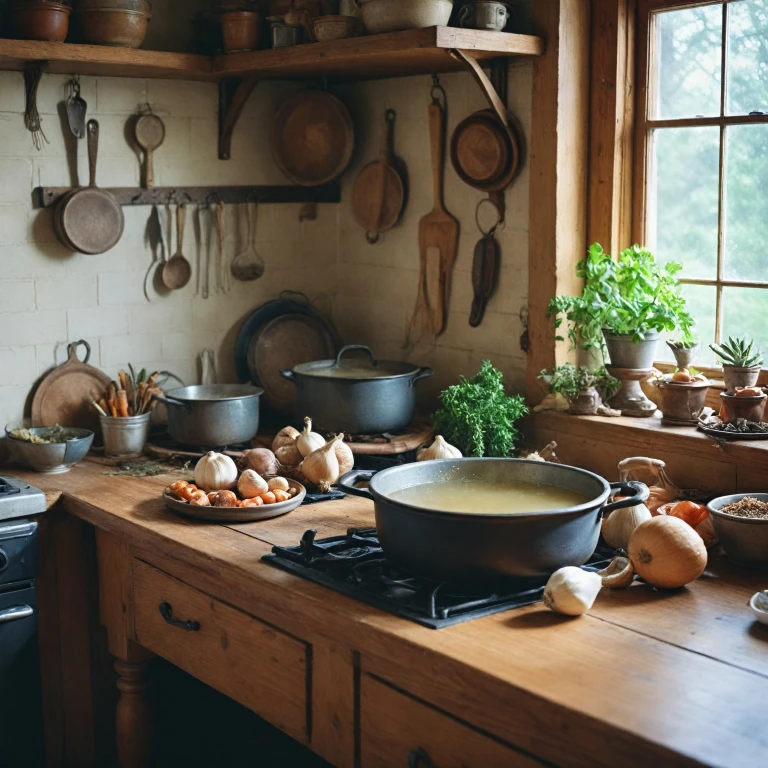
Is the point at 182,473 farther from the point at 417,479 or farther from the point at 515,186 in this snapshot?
the point at 515,186

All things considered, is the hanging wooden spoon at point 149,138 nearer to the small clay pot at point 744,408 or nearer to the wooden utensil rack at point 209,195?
the wooden utensil rack at point 209,195

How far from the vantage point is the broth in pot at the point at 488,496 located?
2.10 m

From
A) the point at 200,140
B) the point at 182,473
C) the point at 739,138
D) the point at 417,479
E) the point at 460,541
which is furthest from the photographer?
the point at 200,140

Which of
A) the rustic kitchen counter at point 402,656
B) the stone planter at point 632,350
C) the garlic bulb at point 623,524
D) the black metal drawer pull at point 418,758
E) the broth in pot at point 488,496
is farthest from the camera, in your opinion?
the stone planter at point 632,350

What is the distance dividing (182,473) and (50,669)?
63cm

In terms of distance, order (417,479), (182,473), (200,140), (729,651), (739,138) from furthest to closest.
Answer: (200,140) < (182,473) < (739,138) < (417,479) < (729,651)

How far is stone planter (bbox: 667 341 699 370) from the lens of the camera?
2807 mm

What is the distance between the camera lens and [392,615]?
1930 mm

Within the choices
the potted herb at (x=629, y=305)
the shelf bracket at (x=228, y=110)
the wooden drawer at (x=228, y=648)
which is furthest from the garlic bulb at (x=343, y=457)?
the shelf bracket at (x=228, y=110)

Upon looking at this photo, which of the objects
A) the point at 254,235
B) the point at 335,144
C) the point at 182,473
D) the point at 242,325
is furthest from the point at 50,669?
the point at 335,144

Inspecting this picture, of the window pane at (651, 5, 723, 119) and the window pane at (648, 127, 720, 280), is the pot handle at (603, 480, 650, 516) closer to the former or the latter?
the window pane at (648, 127, 720, 280)

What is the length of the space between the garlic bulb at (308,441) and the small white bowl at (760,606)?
1.23 metres

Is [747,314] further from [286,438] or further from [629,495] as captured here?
[286,438]

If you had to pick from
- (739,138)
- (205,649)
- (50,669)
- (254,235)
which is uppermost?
(739,138)
